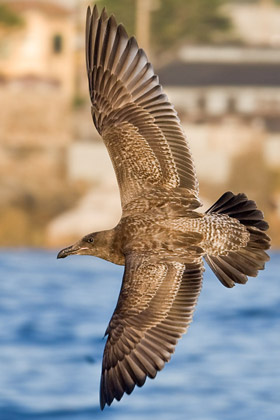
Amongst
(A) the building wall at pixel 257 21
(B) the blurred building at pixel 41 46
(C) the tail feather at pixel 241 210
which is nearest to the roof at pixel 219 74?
(B) the blurred building at pixel 41 46

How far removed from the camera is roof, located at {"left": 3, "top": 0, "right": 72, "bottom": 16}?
198ft

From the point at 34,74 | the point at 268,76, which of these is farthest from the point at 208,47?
the point at 34,74

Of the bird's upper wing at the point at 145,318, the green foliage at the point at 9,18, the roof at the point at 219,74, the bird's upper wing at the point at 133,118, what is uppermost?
the green foliage at the point at 9,18

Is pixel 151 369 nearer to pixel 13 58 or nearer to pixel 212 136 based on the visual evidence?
pixel 212 136

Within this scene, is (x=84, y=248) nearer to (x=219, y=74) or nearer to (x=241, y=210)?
(x=241, y=210)

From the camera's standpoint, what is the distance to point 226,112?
55.7 m

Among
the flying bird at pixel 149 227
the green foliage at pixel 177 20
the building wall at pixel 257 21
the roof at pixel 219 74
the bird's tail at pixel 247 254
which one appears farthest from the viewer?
the building wall at pixel 257 21

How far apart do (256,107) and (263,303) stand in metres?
29.4

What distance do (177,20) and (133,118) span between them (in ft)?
187

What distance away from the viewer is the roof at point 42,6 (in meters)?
60.3

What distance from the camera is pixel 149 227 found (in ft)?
27.9

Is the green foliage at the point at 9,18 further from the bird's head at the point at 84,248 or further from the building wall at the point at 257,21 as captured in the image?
the bird's head at the point at 84,248

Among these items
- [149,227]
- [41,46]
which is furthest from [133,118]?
[41,46]

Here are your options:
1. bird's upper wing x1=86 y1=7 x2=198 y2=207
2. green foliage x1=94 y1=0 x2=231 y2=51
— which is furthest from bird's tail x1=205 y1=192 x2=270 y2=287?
green foliage x1=94 y1=0 x2=231 y2=51
